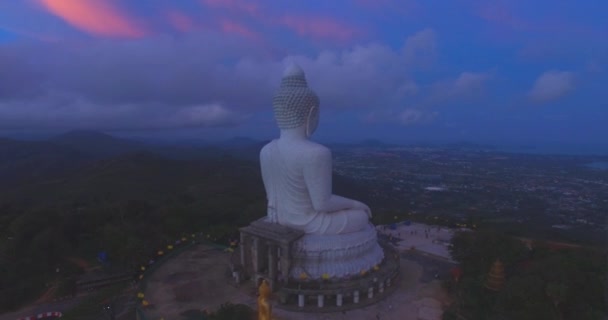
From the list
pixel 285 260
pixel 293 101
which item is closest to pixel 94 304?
pixel 285 260

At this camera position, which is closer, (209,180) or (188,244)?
(188,244)

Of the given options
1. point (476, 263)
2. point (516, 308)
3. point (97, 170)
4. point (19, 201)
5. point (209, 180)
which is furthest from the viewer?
point (97, 170)

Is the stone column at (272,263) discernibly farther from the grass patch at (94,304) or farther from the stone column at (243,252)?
the grass patch at (94,304)

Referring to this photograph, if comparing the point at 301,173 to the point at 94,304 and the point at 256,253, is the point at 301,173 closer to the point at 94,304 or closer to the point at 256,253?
the point at 256,253

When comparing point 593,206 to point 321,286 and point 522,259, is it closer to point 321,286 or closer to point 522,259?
point 522,259

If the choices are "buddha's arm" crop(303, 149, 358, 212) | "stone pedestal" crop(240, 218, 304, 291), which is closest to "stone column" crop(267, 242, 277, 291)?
"stone pedestal" crop(240, 218, 304, 291)

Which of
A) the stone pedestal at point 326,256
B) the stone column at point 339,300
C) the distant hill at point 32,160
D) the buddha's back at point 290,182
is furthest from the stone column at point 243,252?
the distant hill at point 32,160

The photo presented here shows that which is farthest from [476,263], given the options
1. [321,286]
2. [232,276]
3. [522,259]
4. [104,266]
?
[104,266]
